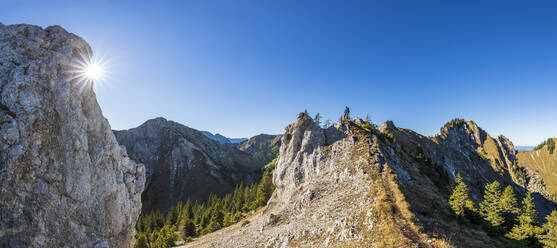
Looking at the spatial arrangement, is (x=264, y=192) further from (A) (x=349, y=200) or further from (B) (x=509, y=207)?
(B) (x=509, y=207)

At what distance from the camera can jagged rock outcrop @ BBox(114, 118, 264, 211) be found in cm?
13400

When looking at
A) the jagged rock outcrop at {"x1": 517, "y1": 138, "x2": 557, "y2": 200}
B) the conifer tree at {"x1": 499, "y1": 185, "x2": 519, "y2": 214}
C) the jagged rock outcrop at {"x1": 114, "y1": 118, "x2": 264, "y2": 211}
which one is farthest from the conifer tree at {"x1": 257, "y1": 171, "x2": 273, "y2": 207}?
the jagged rock outcrop at {"x1": 517, "y1": 138, "x2": 557, "y2": 200}

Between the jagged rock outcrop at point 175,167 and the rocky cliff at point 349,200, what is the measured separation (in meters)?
106

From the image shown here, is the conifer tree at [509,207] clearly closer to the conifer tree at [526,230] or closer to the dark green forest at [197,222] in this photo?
the conifer tree at [526,230]

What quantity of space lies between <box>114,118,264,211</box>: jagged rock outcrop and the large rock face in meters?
110

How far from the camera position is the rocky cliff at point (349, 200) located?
865 inches

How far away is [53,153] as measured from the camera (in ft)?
75.6

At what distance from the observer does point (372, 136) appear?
41.7m

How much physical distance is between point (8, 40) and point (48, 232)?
2331 centimetres

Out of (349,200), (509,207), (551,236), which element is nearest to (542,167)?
(509,207)

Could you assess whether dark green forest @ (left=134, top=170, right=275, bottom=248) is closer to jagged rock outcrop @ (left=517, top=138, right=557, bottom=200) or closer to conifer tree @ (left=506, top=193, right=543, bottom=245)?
conifer tree @ (left=506, top=193, right=543, bottom=245)

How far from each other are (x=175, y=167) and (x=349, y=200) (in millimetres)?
149814

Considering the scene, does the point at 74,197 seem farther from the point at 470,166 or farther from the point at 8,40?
the point at 470,166

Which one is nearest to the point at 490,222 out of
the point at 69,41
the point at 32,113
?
the point at 32,113
